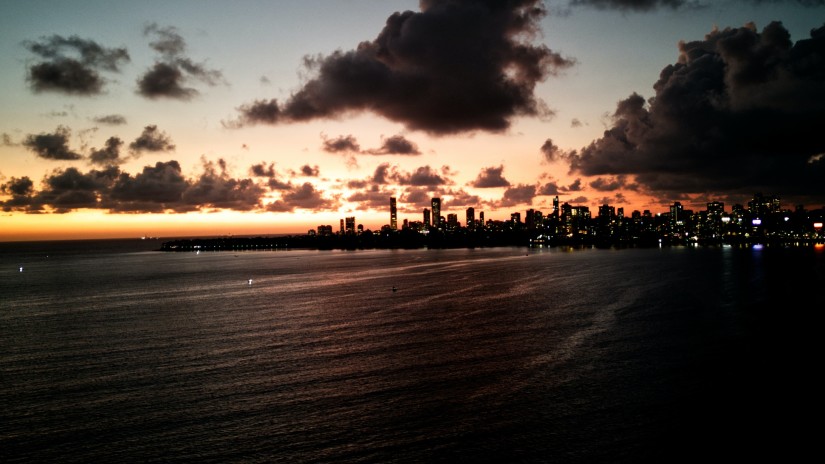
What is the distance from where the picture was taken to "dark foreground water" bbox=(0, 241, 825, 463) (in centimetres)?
2644

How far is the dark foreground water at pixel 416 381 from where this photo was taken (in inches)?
1041

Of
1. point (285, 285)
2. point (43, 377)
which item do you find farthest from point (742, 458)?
point (285, 285)

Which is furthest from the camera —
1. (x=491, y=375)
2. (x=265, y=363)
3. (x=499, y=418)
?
(x=265, y=363)

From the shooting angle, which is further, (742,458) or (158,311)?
(158,311)

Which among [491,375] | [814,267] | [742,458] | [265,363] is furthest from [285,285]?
[814,267]

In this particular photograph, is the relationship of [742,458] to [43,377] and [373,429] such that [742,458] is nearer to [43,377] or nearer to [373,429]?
[373,429]

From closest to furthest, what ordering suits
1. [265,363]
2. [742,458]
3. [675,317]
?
[742,458]
[265,363]
[675,317]

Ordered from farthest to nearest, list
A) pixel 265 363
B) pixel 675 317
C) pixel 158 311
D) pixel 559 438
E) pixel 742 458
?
1. pixel 158 311
2. pixel 675 317
3. pixel 265 363
4. pixel 559 438
5. pixel 742 458

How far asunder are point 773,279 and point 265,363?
331 feet

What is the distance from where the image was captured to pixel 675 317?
201ft

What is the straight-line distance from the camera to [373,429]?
91.7 feet

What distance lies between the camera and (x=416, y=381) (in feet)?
119

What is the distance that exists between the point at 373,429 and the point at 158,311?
5396 centimetres

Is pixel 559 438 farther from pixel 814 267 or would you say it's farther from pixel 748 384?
pixel 814 267
